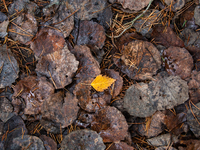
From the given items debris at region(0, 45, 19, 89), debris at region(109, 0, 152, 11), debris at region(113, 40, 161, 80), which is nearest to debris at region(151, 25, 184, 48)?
debris at region(113, 40, 161, 80)

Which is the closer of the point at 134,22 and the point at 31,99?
the point at 31,99

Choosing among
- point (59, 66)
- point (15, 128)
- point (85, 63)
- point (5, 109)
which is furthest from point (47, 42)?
point (15, 128)

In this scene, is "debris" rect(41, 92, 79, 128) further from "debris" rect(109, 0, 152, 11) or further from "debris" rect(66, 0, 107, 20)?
"debris" rect(109, 0, 152, 11)

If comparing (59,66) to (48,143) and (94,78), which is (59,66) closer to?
(94,78)

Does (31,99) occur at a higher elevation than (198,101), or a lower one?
lower

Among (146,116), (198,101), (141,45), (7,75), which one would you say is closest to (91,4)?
(141,45)

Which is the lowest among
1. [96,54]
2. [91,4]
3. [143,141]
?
[143,141]

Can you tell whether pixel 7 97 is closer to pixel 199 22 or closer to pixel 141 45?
pixel 141 45
